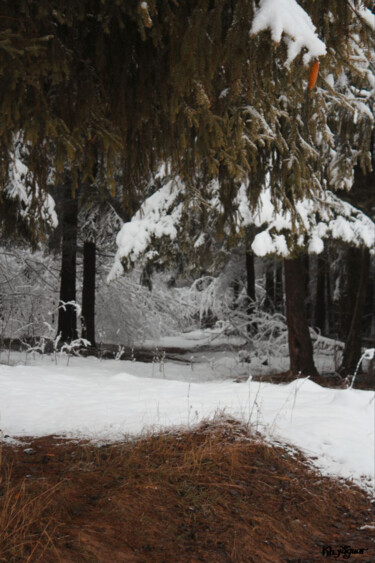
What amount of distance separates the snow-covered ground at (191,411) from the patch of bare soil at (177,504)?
259mm

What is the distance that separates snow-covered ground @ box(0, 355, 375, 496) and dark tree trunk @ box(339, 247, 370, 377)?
5469 millimetres

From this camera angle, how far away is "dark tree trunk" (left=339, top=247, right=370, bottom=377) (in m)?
11.1

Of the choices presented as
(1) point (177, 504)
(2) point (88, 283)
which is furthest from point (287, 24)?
(2) point (88, 283)

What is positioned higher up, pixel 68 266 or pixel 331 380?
pixel 68 266

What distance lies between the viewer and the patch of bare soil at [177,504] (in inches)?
100

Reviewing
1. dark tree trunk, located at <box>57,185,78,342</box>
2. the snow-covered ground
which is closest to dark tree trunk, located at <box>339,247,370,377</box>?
the snow-covered ground

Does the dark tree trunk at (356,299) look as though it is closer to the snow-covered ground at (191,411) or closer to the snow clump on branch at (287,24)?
the snow-covered ground at (191,411)

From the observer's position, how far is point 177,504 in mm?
3021

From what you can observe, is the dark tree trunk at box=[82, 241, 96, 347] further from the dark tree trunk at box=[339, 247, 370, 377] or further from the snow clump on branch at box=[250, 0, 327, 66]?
the snow clump on branch at box=[250, 0, 327, 66]

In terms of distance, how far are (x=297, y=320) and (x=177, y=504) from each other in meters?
7.67

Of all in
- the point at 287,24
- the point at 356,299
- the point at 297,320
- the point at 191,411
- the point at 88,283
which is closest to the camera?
the point at 287,24

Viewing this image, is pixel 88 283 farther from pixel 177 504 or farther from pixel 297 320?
pixel 177 504

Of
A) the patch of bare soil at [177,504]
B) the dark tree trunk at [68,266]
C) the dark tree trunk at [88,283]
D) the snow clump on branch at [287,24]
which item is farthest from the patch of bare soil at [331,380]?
the snow clump on branch at [287,24]

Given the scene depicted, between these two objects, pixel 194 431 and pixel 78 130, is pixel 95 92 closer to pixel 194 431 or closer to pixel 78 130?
pixel 78 130
